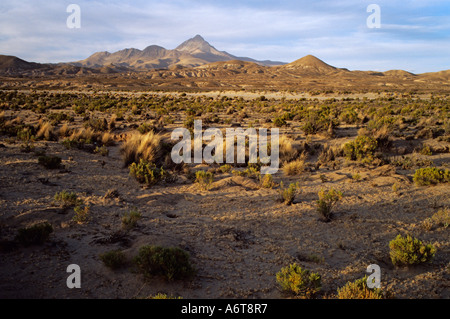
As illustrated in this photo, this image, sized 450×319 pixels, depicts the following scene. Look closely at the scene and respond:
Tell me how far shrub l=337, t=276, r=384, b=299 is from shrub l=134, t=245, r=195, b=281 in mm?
2050

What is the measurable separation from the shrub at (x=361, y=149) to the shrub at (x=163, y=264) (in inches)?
320

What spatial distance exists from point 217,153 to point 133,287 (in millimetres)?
7172

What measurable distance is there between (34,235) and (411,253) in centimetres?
594

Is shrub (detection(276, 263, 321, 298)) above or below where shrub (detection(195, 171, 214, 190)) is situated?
below

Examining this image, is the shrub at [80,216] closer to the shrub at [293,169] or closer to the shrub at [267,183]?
the shrub at [267,183]

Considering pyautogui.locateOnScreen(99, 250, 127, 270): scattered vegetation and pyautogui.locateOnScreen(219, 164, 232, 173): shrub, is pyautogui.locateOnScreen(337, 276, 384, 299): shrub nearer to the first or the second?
pyautogui.locateOnScreen(99, 250, 127, 270): scattered vegetation

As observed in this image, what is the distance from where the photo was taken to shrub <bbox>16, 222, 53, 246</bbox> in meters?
4.28

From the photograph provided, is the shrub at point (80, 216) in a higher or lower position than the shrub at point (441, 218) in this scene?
higher

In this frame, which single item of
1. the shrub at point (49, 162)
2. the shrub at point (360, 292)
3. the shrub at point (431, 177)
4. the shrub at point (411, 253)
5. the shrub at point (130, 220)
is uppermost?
the shrub at point (49, 162)

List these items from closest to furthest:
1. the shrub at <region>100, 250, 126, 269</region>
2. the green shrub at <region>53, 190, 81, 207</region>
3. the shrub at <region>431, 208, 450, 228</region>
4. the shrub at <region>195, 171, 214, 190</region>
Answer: the shrub at <region>100, 250, 126, 269</region>
the shrub at <region>431, 208, 450, 228</region>
the green shrub at <region>53, 190, 81, 207</region>
the shrub at <region>195, 171, 214, 190</region>

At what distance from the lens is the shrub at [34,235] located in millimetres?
4275

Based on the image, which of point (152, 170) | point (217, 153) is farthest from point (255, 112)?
point (152, 170)

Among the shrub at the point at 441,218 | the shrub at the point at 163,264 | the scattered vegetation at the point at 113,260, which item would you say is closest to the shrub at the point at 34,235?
the scattered vegetation at the point at 113,260
